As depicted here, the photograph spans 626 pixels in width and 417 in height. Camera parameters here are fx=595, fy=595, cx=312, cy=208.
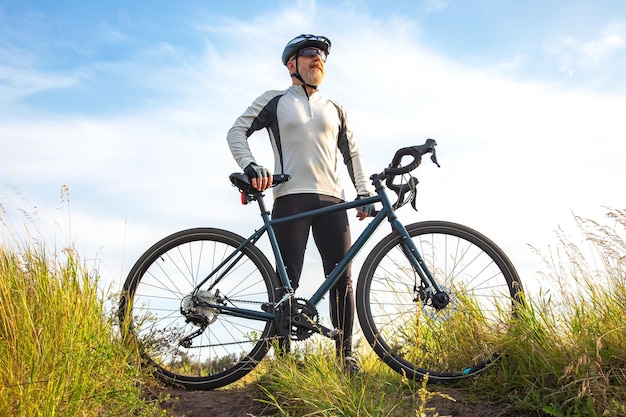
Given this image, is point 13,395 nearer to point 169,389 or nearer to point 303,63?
point 169,389

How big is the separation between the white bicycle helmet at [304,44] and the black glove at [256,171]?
1069 mm

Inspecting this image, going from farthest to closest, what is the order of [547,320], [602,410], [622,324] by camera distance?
[547,320]
[622,324]
[602,410]

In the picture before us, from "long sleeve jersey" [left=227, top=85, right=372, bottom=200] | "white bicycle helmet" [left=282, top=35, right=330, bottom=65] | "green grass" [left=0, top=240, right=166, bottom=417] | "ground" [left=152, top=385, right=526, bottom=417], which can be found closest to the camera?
"green grass" [left=0, top=240, right=166, bottom=417]

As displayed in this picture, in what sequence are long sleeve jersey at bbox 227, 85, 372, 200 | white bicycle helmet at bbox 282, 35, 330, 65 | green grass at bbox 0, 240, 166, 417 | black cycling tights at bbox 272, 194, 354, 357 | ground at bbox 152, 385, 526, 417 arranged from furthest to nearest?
1. white bicycle helmet at bbox 282, 35, 330, 65
2. long sleeve jersey at bbox 227, 85, 372, 200
3. black cycling tights at bbox 272, 194, 354, 357
4. ground at bbox 152, 385, 526, 417
5. green grass at bbox 0, 240, 166, 417

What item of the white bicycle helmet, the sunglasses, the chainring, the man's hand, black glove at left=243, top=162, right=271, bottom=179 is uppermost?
the white bicycle helmet

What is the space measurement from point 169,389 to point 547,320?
104 inches

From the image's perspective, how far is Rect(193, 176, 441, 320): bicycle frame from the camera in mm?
4160

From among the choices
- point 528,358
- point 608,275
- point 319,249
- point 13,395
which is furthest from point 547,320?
point 13,395

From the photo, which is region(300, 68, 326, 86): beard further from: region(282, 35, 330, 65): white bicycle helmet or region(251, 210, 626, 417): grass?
region(251, 210, 626, 417): grass

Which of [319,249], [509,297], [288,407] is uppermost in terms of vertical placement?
[319,249]

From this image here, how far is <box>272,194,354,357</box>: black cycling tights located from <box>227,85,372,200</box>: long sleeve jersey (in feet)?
0.29

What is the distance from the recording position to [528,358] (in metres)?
3.75

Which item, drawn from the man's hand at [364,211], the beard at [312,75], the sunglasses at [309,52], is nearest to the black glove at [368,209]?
the man's hand at [364,211]

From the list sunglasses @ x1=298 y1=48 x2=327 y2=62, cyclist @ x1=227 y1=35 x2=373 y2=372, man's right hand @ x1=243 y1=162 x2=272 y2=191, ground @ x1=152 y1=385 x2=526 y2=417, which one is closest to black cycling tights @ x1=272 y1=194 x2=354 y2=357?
cyclist @ x1=227 y1=35 x2=373 y2=372
